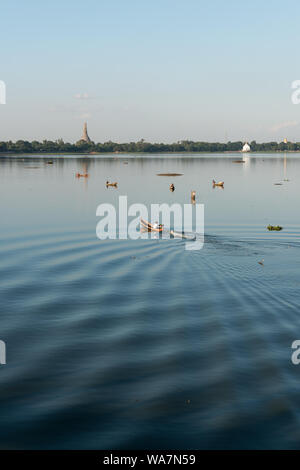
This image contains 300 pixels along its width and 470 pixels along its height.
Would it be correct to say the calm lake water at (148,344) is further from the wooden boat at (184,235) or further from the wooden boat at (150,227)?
the wooden boat at (150,227)

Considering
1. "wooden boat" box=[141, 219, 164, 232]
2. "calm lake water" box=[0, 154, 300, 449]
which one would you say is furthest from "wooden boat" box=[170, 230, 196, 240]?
"calm lake water" box=[0, 154, 300, 449]

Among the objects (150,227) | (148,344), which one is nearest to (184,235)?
(150,227)

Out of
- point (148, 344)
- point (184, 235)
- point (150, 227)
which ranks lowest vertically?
point (148, 344)

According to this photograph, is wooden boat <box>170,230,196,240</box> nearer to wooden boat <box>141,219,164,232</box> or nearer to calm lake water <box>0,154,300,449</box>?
wooden boat <box>141,219,164,232</box>

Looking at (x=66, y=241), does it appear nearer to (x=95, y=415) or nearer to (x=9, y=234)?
(x=9, y=234)

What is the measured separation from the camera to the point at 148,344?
2106 centimetres

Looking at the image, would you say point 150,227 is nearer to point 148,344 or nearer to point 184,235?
point 184,235

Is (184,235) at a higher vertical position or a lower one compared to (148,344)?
higher

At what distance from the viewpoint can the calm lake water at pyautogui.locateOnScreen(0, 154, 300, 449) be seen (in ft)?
48.8

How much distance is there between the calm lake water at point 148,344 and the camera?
48.8 ft

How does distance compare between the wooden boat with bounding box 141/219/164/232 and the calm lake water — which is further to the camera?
the wooden boat with bounding box 141/219/164/232

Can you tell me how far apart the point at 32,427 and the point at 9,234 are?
36646 millimetres

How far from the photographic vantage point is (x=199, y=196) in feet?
308
